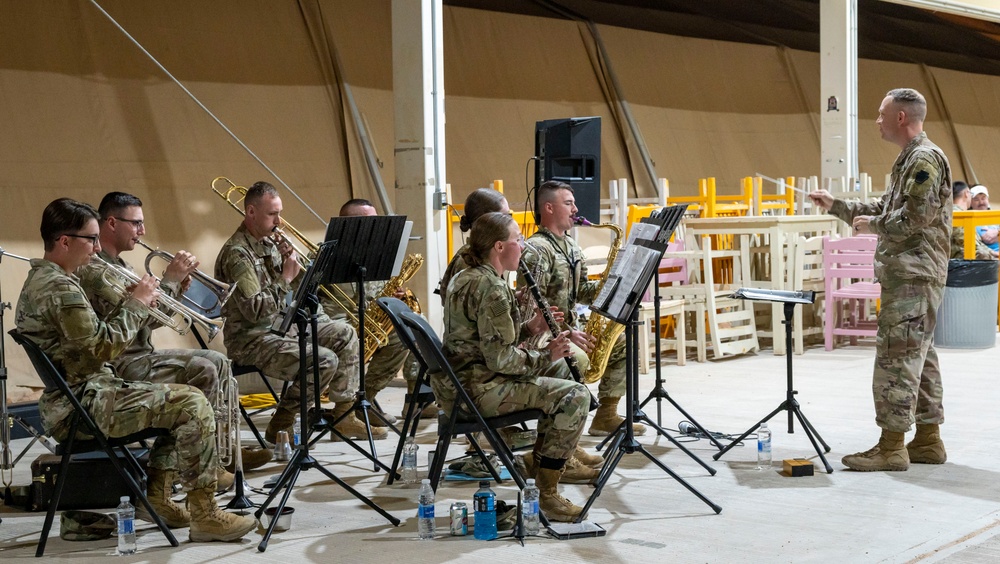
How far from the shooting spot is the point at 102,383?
165 inches

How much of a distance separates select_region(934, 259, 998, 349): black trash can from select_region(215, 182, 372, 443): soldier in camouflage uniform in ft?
17.0

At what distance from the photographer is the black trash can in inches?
353

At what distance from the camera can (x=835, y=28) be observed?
10.5m

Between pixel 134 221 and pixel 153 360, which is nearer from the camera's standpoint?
pixel 153 360

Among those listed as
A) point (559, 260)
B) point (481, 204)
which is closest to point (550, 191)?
point (559, 260)

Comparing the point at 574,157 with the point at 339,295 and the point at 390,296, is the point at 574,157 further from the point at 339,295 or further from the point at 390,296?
the point at 339,295

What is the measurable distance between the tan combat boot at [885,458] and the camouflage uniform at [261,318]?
8.46 ft

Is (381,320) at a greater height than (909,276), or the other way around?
(909,276)

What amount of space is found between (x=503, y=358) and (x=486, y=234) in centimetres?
48

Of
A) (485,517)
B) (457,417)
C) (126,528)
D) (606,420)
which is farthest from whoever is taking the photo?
(606,420)

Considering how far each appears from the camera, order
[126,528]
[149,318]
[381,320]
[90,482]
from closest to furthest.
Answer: [126,528] → [90,482] → [149,318] → [381,320]

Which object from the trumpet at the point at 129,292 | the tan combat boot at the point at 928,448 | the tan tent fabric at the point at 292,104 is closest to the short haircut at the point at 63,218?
the trumpet at the point at 129,292

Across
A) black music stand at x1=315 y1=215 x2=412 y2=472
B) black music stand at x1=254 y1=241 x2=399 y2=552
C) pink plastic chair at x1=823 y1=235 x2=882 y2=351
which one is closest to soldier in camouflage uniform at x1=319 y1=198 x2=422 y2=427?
black music stand at x1=315 y1=215 x2=412 y2=472

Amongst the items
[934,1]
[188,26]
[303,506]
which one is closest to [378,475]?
[303,506]
